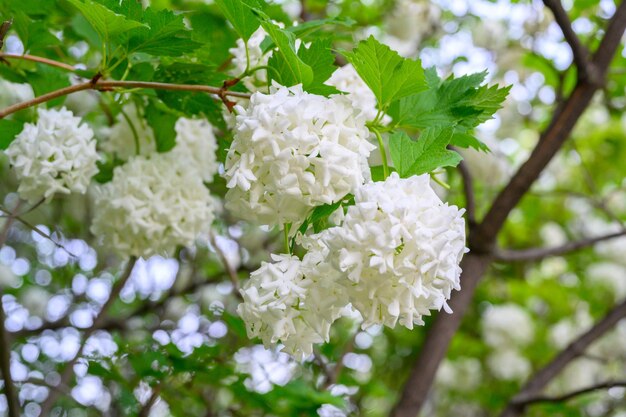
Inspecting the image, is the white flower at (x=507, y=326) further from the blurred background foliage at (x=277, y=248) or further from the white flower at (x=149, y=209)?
the white flower at (x=149, y=209)

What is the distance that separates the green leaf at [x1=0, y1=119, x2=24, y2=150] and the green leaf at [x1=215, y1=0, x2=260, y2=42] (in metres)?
0.46

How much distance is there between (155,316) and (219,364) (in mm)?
1608

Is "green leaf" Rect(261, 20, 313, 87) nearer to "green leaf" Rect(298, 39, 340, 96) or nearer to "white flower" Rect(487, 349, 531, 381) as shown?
"green leaf" Rect(298, 39, 340, 96)

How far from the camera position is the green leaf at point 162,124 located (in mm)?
1212

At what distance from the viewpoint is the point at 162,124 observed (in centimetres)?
123

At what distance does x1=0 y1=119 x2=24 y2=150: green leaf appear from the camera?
1.15 meters

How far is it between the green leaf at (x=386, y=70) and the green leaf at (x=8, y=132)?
1.94 feet

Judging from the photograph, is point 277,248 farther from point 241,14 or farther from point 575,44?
point 241,14

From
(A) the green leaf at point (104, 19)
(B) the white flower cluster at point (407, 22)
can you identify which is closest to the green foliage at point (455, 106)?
(A) the green leaf at point (104, 19)

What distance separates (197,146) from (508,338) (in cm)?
242

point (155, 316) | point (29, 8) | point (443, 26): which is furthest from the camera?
point (443, 26)

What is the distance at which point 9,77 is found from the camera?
3.80 feet

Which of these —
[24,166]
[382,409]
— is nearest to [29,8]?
[24,166]

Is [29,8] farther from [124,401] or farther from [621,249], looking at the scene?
[621,249]
